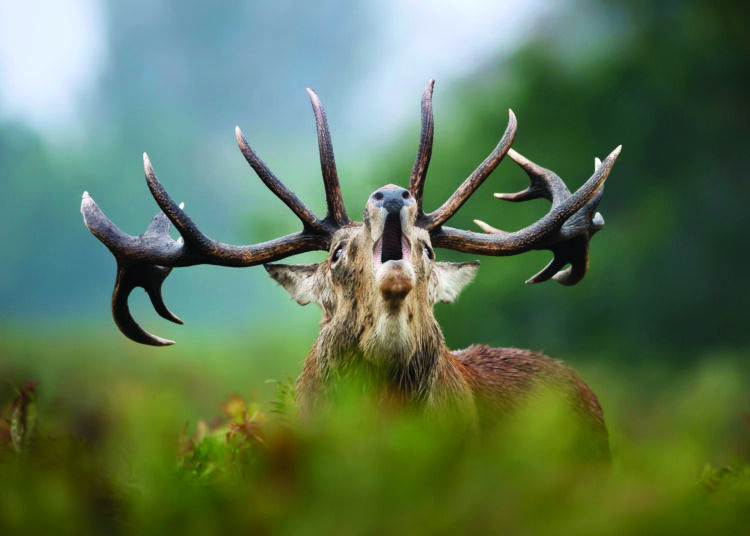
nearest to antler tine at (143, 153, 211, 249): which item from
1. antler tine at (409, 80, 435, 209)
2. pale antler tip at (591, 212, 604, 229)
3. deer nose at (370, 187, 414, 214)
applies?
antler tine at (409, 80, 435, 209)

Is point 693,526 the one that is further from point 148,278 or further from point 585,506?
point 148,278

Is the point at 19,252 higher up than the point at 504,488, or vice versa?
the point at 19,252

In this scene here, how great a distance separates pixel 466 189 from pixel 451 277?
598 mm

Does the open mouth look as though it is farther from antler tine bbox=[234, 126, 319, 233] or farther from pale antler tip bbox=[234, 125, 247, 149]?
pale antler tip bbox=[234, 125, 247, 149]

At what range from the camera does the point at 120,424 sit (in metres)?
0.98

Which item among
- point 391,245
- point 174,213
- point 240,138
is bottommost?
point 391,245

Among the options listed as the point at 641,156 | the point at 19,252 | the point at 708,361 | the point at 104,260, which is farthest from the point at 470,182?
the point at 104,260

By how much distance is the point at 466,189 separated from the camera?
14.1 feet

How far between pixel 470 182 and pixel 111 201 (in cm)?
7216

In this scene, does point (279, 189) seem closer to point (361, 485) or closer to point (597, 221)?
point (597, 221)

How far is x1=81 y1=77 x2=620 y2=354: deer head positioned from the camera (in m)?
3.40

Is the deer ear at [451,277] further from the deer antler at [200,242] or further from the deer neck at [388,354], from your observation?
the deer antler at [200,242]

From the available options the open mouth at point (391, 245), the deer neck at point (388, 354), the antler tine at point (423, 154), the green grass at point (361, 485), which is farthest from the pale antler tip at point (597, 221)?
the green grass at point (361, 485)

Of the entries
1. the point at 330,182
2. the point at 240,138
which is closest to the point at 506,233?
the point at 330,182
